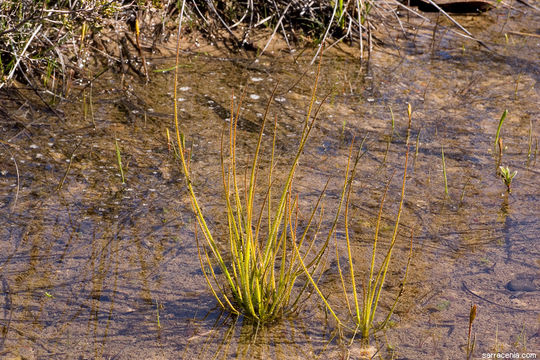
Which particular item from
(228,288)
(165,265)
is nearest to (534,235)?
(228,288)

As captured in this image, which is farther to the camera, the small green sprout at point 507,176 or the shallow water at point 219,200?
the small green sprout at point 507,176

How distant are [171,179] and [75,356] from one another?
1.24 metres

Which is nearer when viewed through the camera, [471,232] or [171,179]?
[471,232]

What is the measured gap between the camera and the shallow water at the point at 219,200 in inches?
88.0

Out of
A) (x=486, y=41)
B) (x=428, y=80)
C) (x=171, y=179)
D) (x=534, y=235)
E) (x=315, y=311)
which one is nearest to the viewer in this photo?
(x=315, y=311)

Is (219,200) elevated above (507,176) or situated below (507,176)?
below

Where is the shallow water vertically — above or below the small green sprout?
below

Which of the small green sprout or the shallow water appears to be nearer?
the shallow water

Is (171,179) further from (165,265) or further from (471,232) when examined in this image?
(471,232)

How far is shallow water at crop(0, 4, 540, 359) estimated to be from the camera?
2.24 meters

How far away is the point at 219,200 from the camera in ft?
9.96

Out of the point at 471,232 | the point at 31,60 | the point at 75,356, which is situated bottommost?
the point at 75,356

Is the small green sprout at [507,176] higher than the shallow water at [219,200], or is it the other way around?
the small green sprout at [507,176]

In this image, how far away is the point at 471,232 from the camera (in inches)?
113
